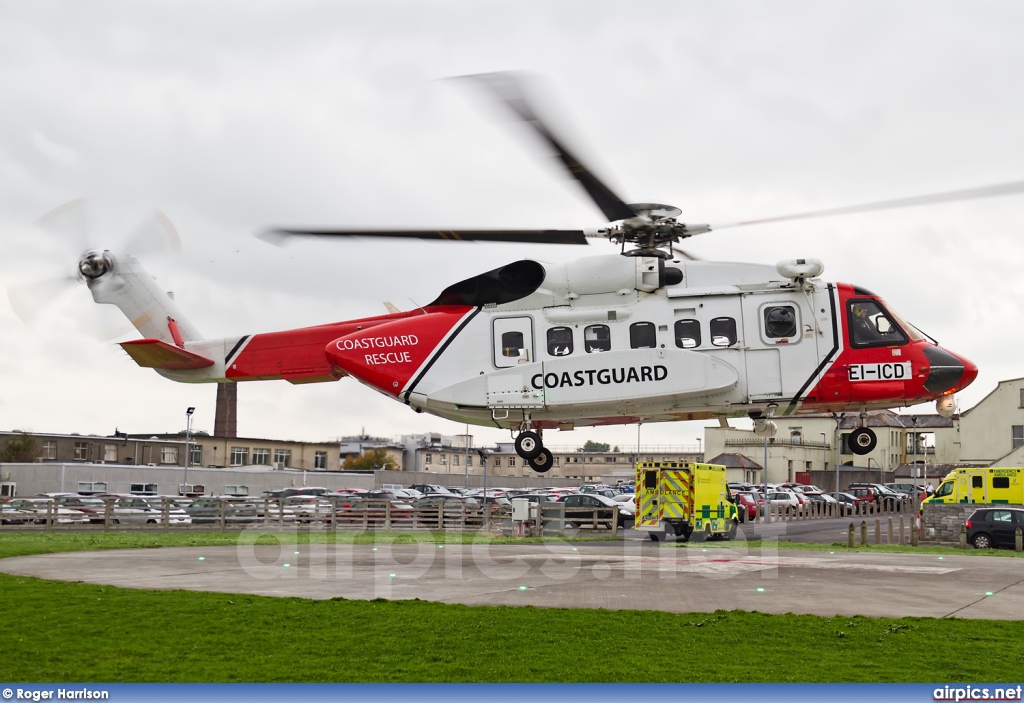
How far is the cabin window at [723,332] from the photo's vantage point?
1673 cm

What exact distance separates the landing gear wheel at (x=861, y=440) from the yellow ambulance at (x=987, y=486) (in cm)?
2132

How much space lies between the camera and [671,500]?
31.5m

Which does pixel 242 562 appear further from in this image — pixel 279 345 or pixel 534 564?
pixel 534 564

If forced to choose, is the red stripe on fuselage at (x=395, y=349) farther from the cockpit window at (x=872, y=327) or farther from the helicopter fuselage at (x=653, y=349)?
the cockpit window at (x=872, y=327)

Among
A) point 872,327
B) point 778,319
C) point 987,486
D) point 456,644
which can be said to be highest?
point 778,319

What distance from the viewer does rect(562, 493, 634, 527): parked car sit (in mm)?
34719

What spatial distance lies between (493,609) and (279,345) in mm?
7961

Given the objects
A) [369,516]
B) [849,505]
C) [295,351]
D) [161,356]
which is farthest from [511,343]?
[849,505]

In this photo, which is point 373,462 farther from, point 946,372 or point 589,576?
point 946,372

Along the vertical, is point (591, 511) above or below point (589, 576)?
above

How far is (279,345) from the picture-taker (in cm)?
1880

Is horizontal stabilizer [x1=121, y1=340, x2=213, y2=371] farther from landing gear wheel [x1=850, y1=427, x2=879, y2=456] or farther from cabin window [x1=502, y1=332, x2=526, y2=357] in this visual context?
landing gear wheel [x1=850, y1=427, x2=879, y2=456]

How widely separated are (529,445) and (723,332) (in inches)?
153

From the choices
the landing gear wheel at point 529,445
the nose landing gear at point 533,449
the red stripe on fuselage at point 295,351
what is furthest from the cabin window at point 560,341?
the red stripe on fuselage at point 295,351
